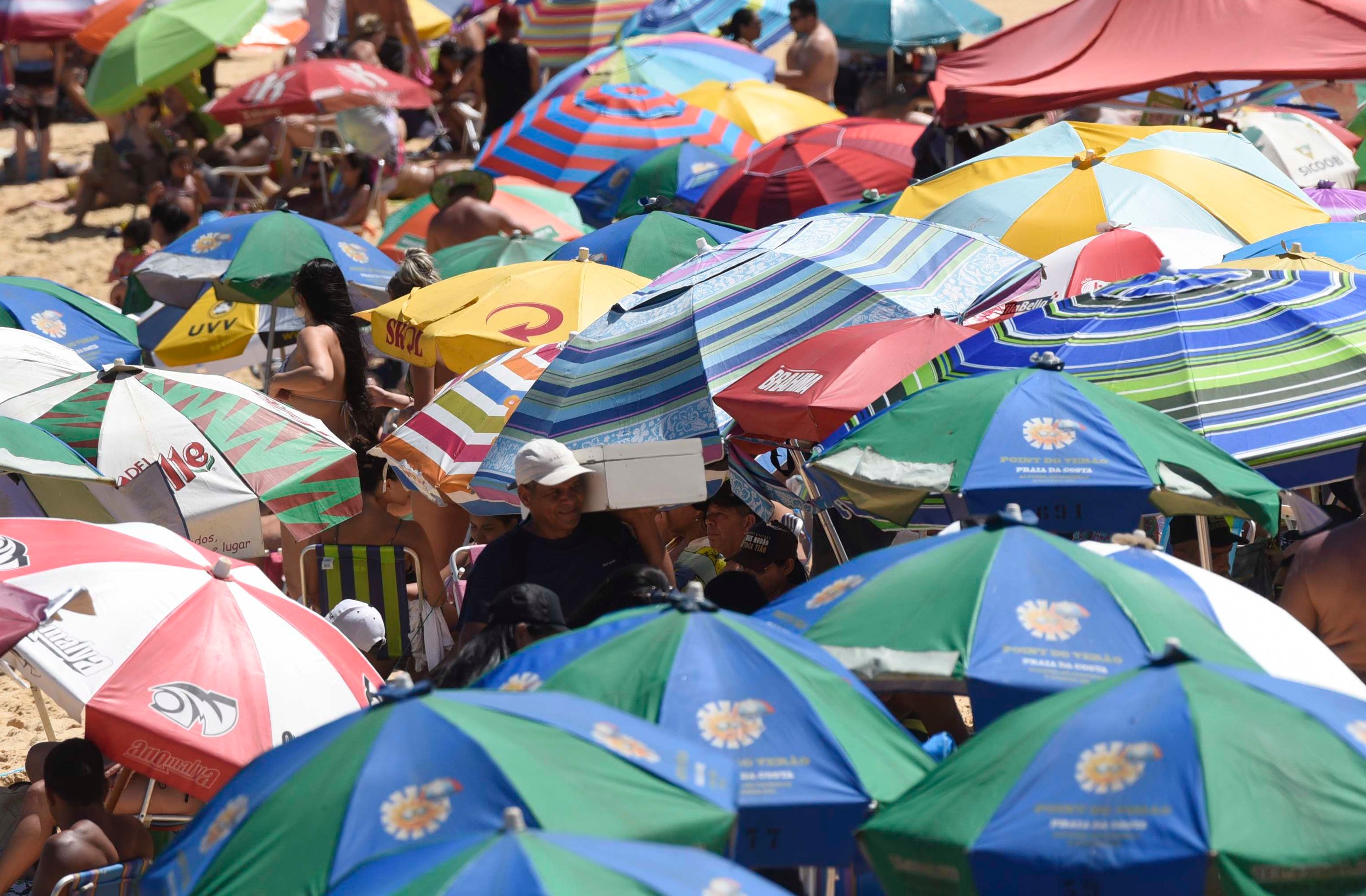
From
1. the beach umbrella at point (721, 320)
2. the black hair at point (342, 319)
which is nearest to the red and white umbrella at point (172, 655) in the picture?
the beach umbrella at point (721, 320)

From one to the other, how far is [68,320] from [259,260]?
0.99 meters

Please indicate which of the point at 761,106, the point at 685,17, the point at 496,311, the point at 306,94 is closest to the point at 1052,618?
the point at 496,311

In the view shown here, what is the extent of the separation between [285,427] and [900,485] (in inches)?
97.9

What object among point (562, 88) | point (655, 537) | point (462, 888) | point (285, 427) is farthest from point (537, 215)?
point (462, 888)

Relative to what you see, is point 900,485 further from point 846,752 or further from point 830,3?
point 830,3

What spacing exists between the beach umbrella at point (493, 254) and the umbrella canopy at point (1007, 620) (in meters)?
4.59

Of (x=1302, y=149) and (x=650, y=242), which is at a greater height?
(x=1302, y=149)

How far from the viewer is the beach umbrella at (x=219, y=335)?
9523mm

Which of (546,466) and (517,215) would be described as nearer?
(546,466)

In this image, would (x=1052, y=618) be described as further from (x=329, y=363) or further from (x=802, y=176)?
(x=802, y=176)

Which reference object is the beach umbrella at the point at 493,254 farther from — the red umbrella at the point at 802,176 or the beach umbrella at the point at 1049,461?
the beach umbrella at the point at 1049,461

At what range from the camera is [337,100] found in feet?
46.9

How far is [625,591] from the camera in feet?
13.9

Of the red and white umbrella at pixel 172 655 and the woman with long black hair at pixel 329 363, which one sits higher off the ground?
the red and white umbrella at pixel 172 655
